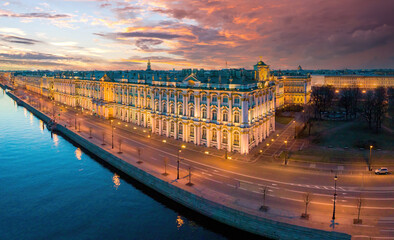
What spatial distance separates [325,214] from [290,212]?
17.6 feet

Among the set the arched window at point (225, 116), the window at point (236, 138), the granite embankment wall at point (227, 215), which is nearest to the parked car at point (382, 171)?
the granite embankment wall at point (227, 215)

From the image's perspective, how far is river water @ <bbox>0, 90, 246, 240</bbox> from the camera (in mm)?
46938

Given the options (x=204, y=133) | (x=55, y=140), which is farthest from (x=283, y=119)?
(x=55, y=140)

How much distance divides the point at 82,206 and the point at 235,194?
30028 millimetres

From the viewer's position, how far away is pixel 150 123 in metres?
105

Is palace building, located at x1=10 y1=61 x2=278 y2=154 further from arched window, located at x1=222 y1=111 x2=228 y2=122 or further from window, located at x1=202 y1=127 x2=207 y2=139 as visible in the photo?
window, located at x1=202 y1=127 x2=207 y2=139

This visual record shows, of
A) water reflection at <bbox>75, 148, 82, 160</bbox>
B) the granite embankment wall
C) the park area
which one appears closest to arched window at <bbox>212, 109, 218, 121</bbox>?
the park area

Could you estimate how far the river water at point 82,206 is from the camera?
154 ft

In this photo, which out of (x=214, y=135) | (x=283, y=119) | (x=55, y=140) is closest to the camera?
(x=214, y=135)

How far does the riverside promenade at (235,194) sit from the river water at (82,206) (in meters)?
2.54

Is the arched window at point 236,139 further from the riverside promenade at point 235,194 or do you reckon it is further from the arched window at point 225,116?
the riverside promenade at point 235,194

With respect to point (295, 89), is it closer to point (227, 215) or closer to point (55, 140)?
point (55, 140)

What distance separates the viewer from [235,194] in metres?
51.3

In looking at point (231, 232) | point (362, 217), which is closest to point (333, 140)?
point (362, 217)
